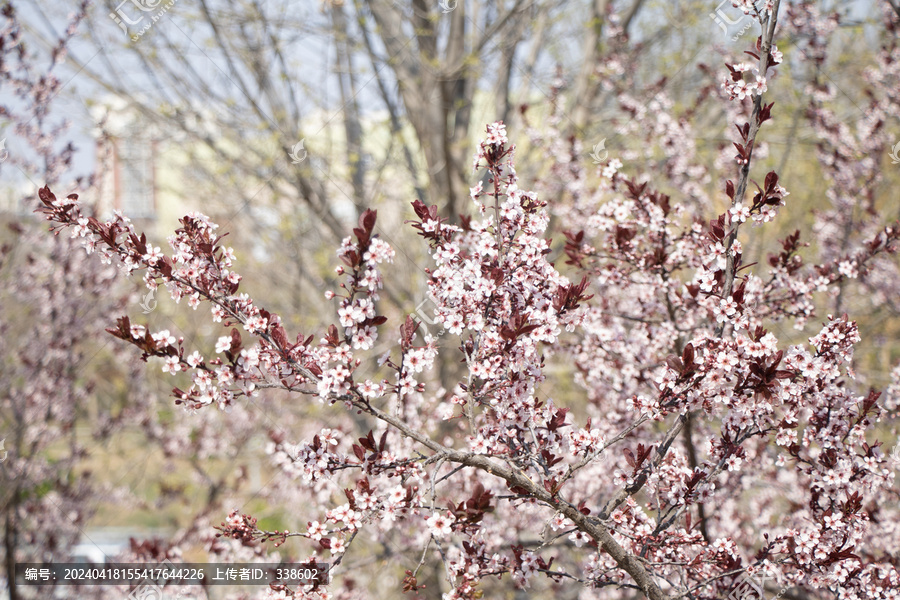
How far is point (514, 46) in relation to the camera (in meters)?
5.62

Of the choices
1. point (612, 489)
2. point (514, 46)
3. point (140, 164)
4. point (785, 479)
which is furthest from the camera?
point (140, 164)

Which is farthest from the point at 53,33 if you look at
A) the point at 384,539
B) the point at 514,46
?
the point at 384,539

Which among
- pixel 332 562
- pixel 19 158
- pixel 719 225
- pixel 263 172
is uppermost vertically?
pixel 263 172

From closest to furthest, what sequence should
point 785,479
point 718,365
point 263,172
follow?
point 718,365 → point 785,479 → point 263,172

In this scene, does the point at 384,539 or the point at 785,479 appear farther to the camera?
the point at 785,479

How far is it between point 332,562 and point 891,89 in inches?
203

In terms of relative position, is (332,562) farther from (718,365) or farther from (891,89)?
(891,89)

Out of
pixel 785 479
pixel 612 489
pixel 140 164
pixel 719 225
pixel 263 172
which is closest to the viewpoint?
pixel 719 225

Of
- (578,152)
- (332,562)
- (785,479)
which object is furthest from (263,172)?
(785,479)

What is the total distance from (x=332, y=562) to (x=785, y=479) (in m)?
3.61

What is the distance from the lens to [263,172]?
637cm

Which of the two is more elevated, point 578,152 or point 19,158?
point 19,158

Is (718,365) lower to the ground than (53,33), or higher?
lower

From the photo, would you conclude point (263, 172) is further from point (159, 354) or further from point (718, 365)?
point (718, 365)
